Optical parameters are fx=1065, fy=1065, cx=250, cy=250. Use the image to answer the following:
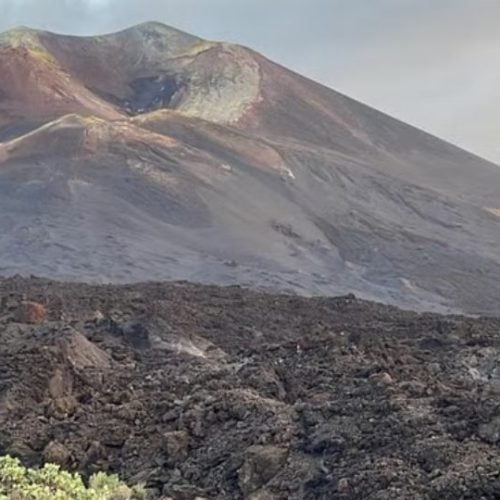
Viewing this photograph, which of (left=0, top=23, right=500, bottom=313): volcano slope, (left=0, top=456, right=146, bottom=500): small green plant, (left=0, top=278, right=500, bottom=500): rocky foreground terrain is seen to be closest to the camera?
(left=0, top=456, right=146, bottom=500): small green plant

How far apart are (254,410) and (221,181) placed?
4918cm

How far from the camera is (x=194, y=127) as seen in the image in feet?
225

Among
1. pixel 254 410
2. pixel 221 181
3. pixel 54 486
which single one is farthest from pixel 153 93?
pixel 54 486

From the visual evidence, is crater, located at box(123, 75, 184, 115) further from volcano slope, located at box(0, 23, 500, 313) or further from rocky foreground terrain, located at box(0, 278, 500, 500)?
rocky foreground terrain, located at box(0, 278, 500, 500)

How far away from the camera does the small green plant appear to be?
911 cm

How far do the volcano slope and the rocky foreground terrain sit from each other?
24206 millimetres

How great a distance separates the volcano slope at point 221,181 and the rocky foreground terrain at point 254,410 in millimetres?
24206

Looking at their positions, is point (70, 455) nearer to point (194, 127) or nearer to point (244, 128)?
point (194, 127)

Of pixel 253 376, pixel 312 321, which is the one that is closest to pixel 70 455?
pixel 253 376

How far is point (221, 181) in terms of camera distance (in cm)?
6088

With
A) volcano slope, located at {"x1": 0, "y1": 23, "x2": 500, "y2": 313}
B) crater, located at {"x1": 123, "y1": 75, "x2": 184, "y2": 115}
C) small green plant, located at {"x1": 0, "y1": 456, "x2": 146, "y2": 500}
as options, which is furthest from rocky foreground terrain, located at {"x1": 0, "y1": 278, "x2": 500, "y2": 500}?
crater, located at {"x1": 123, "y1": 75, "x2": 184, "y2": 115}

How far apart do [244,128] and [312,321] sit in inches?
1981

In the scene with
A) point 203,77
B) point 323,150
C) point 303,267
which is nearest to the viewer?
point 303,267

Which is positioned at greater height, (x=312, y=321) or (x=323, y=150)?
(x=323, y=150)
